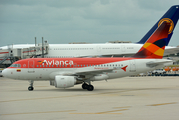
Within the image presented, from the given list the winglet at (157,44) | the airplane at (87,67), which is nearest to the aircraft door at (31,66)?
the airplane at (87,67)

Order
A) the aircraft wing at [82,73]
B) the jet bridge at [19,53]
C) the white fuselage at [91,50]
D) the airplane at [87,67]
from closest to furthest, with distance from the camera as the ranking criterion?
the aircraft wing at [82,73] → the airplane at [87,67] → the jet bridge at [19,53] → the white fuselage at [91,50]

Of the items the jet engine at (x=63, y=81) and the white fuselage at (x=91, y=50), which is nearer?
the jet engine at (x=63, y=81)

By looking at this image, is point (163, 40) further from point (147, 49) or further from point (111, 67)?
point (111, 67)

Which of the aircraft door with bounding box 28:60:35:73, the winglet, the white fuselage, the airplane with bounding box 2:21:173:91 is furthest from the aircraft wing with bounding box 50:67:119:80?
the white fuselage

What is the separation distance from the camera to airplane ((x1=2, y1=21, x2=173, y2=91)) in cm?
2758

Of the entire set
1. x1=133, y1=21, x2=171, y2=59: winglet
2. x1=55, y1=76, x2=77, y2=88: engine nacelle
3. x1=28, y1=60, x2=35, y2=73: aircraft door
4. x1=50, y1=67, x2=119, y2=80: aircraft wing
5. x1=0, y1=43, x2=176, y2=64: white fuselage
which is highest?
x1=0, y1=43, x2=176, y2=64: white fuselage

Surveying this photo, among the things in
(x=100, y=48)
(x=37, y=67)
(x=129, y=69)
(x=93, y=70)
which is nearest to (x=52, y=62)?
(x=37, y=67)

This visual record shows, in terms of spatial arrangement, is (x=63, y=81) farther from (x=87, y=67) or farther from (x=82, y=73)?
(x=87, y=67)

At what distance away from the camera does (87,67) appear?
2875 cm

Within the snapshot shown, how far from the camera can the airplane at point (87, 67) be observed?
27.6m

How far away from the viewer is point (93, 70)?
2745 centimetres

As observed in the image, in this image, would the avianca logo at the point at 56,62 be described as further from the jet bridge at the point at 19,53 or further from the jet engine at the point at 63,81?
the jet bridge at the point at 19,53

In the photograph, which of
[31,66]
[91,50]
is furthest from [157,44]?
[91,50]

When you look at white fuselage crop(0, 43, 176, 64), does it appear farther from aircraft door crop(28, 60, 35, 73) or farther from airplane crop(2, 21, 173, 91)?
aircraft door crop(28, 60, 35, 73)
